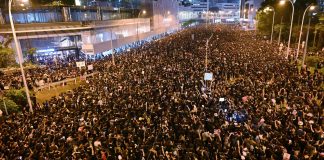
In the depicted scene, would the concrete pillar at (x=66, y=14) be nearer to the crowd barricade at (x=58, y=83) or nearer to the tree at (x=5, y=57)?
the tree at (x=5, y=57)

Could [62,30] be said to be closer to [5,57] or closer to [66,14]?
[66,14]

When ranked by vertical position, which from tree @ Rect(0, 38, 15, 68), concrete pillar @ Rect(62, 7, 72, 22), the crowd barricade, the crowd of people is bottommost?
the crowd barricade

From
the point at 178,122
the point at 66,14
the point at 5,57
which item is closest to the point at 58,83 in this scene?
the point at 5,57

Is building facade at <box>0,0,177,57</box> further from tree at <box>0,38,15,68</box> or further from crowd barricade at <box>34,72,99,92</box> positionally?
tree at <box>0,38,15,68</box>

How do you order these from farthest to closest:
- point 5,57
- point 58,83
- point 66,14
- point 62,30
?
point 66,14 < point 62,30 < point 5,57 < point 58,83

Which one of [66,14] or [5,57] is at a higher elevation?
[66,14]

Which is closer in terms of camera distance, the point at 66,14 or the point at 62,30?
the point at 62,30

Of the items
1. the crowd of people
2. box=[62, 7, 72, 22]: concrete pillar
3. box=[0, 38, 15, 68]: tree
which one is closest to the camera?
the crowd of people

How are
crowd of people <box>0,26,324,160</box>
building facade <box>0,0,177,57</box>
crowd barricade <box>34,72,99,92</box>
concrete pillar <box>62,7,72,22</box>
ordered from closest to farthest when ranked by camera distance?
crowd of people <box>0,26,324,160</box> → crowd barricade <box>34,72,99,92</box> → building facade <box>0,0,177,57</box> → concrete pillar <box>62,7,72,22</box>

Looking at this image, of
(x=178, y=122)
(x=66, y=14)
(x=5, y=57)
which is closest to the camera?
(x=178, y=122)

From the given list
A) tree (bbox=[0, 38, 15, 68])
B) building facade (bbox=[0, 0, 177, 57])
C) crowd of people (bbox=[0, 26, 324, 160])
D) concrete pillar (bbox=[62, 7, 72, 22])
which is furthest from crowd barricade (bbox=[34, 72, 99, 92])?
concrete pillar (bbox=[62, 7, 72, 22])

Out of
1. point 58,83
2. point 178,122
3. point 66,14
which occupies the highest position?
point 66,14
